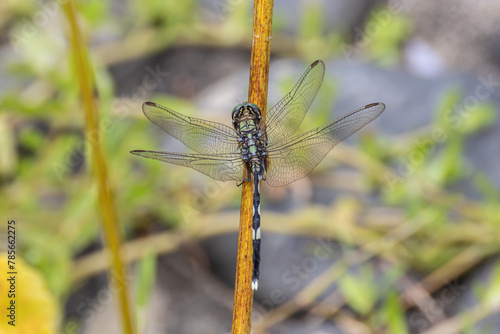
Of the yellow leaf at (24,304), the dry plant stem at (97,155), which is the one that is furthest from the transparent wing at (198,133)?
the yellow leaf at (24,304)

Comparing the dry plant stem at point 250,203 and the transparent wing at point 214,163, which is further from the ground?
the transparent wing at point 214,163

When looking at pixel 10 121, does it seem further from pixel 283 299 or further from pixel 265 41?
pixel 265 41

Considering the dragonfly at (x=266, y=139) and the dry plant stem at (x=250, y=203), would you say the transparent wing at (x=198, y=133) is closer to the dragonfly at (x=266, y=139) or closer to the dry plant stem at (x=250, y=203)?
the dragonfly at (x=266, y=139)

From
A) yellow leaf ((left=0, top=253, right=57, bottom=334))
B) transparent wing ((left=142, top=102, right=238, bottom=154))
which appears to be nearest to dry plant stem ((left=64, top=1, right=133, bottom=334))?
yellow leaf ((left=0, top=253, right=57, bottom=334))

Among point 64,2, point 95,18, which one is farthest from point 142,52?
point 64,2

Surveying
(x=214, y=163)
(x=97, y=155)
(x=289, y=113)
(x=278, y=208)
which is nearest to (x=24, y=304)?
(x=97, y=155)

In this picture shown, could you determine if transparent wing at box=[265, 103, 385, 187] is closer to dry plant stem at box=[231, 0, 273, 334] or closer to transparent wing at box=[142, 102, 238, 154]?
transparent wing at box=[142, 102, 238, 154]
